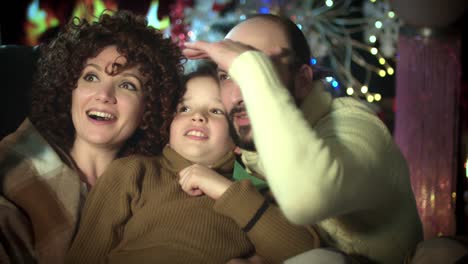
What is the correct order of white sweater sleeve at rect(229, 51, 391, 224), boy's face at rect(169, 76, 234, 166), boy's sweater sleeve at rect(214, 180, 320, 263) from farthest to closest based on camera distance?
boy's face at rect(169, 76, 234, 166)
boy's sweater sleeve at rect(214, 180, 320, 263)
white sweater sleeve at rect(229, 51, 391, 224)

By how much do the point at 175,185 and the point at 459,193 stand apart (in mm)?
1610

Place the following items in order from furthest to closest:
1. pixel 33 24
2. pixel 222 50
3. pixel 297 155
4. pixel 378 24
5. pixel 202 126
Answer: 1. pixel 378 24
2. pixel 33 24
3. pixel 202 126
4. pixel 222 50
5. pixel 297 155

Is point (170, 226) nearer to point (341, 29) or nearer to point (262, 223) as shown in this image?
point (262, 223)

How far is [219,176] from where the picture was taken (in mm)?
1046

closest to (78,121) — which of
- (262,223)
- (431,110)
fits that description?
(262,223)

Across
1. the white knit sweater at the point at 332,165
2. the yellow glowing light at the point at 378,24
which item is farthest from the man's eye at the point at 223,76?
the yellow glowing light at the point at 378,24

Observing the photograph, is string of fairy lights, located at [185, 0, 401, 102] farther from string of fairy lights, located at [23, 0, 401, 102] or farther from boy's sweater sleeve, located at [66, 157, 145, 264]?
boy's sweater sleeve, located at [66, 157, 145, 264]

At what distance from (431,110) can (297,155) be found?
128 cm

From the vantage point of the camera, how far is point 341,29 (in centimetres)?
264

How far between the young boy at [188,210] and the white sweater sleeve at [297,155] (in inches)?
4.1

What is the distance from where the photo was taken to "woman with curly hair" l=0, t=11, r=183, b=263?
104 cm

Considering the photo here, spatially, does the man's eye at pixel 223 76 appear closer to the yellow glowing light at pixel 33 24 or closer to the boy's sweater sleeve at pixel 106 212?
the boy's sweater sleeve at pixel 106 212

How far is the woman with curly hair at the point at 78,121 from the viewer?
1045mm

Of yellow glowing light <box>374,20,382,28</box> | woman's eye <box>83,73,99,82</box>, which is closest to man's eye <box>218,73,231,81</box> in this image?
woman's eye <box>83,73,99,82</box>
